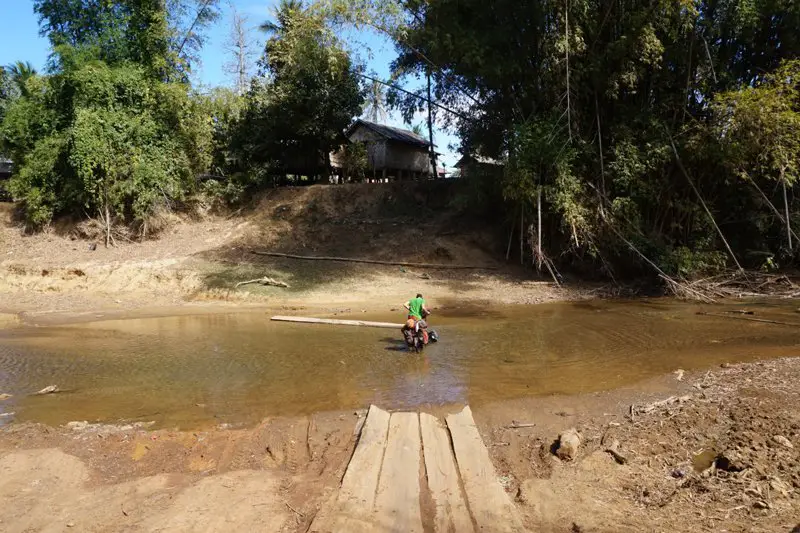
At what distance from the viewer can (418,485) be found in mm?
5184

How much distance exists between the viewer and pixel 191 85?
82.4 ft

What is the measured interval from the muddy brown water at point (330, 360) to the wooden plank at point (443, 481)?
1.60 m

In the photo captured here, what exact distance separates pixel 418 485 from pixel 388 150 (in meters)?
26.3

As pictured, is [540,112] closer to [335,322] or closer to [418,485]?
[335,322]

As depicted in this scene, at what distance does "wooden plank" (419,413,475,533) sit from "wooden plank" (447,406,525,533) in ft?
0.29

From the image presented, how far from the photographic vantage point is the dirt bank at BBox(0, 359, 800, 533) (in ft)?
15.3

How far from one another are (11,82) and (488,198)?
27692 mm

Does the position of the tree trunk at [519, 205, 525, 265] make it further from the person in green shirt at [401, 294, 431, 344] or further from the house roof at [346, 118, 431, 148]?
the house roof at [346, 118, 431, 148]

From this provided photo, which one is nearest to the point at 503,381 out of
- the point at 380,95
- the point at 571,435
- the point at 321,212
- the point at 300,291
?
the point at 571,435

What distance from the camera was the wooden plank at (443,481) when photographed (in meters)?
4.56

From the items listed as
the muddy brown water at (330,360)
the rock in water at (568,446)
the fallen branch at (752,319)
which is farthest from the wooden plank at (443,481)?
the fallen branch at (752,319)

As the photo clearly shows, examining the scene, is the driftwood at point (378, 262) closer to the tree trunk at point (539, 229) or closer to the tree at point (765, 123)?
the tree trunk at point (539, 229)

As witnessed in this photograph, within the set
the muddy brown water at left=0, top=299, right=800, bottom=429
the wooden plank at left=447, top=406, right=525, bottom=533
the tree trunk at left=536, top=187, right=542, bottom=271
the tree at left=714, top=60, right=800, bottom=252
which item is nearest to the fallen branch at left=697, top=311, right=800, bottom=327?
the muddy brown water at left=0, top=299, right=800, bottom=429

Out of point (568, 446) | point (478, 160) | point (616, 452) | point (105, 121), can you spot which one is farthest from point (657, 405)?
point (105, 121)
